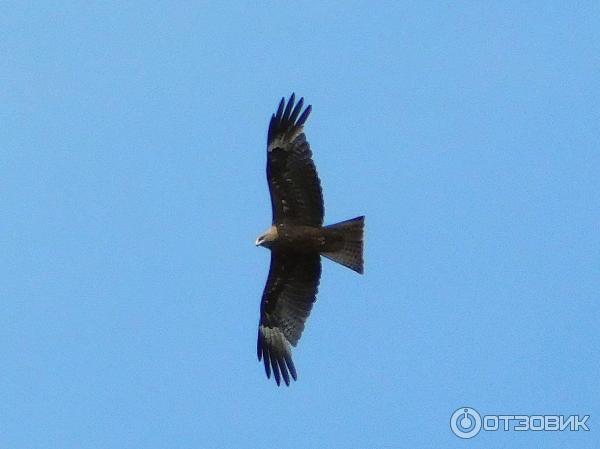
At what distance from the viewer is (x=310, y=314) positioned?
12.8m

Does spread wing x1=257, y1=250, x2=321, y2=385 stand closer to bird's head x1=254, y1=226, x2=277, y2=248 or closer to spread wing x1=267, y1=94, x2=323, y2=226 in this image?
bird's head x1=254, y1=226, x2=277, y2=248

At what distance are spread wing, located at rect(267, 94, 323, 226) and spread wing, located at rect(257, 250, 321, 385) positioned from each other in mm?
621

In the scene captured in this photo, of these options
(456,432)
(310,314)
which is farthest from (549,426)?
(310,314)

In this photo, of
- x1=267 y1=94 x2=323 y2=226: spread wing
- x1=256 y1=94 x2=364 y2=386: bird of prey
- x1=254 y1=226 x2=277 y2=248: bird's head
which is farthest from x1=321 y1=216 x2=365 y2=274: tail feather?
x1=254 y1=226 x2=277 y2=248: bird's head

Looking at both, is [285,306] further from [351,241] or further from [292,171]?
[292,171]

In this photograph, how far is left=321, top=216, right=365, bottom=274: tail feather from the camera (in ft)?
39.1

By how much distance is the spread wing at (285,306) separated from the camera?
41.4ft

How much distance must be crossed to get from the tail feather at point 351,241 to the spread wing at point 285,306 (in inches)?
21.2

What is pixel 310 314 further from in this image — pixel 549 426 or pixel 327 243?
pixel 549 426

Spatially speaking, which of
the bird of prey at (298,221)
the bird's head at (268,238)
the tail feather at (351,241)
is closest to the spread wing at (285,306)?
the bird of prey at (298,221)

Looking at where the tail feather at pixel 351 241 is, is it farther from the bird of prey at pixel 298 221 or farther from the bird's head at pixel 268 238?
the bird's head at pixel 268 238

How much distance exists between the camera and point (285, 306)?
1291 centimetres

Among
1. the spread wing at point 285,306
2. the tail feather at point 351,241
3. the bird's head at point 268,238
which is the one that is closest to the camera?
the tail feather at point 351,241

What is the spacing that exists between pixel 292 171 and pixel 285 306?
1.91 meters
